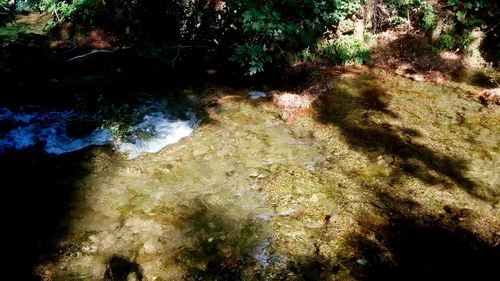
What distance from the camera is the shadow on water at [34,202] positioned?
5145 mm

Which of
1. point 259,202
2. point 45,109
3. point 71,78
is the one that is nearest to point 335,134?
point 259,202

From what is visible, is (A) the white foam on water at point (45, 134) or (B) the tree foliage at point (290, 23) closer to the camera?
(A) the white foam on water at point (45, 134)

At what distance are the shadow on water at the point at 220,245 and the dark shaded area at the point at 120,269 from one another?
520 millimetres

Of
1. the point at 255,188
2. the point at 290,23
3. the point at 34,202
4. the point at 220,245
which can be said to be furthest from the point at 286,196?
the point at 290,23

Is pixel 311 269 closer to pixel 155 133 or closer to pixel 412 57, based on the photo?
pixel 155 133

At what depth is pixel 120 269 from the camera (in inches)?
193

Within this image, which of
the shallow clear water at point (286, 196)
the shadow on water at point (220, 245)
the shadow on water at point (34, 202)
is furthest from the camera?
the shadow on water at point (34, 202)

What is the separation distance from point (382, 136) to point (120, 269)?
5596 mm

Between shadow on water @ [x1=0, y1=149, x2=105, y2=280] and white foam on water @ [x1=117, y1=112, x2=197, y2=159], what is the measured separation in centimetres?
85

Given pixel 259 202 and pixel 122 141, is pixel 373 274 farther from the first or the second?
pixel 122 141

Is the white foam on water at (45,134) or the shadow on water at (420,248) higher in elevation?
the shadow on water at (420,248)

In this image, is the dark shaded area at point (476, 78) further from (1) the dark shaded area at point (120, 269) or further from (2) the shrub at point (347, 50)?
(1) the dark shaded area at point (120, 269)

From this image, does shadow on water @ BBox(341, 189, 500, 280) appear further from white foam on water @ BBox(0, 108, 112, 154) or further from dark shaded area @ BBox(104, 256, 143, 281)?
white foam on water @ BBox(0, 108, 112, 154)

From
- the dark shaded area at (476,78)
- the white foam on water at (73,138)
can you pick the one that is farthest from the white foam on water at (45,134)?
the dark shaded area at (476,78)
